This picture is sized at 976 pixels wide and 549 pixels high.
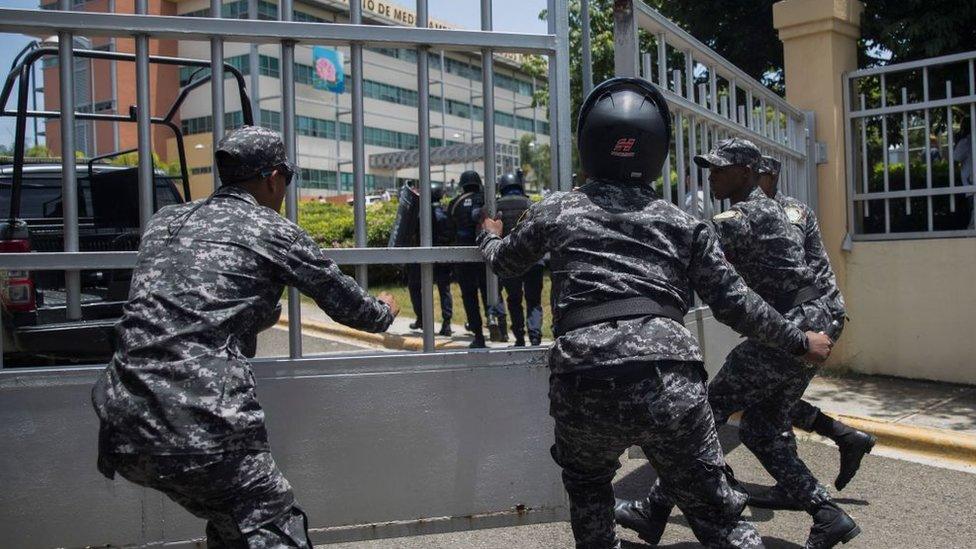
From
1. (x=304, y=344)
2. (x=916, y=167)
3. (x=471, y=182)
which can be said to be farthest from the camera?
(x=304, y=344)

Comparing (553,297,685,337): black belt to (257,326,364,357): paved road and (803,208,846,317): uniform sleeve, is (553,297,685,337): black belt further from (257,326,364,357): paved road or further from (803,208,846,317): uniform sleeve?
(257,326,364,357): paved road

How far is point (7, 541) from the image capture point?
3.26 metres

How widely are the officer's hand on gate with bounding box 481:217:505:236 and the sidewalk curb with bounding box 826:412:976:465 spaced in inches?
132

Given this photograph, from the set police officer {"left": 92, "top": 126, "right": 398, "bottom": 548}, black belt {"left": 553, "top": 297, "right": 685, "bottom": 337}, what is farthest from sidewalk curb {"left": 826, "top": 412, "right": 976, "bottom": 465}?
police officer {"left": 92, "top": 126, "right": 398, "bottom": 548}

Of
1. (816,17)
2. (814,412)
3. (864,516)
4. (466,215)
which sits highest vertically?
(816,17)

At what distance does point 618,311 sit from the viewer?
279 cm

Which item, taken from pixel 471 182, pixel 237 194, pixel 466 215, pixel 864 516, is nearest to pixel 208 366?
pixel 237 194

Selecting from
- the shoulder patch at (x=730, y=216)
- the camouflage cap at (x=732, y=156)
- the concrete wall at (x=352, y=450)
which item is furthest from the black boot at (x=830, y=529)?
the camouflage cap at (x=732, y=156)

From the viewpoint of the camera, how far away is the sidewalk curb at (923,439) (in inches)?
203

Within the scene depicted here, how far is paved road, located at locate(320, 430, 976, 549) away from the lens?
3861 mm

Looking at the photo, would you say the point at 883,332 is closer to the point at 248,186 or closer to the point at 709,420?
the point at 709,420

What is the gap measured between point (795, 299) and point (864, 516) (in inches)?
47.2

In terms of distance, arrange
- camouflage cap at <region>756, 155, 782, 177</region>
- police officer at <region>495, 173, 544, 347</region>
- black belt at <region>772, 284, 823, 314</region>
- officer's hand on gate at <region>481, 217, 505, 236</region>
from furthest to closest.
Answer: police officer at <region>495, 173, 544, 347</region>, camouflage cap at <region>756, 155, 782, 177</region>, black belt at <region>772, 284, 823, 314</region>, officer's hand on gate at <region>481, 217, 505, 236</region>

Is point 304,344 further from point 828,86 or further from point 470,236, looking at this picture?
point 828,86
